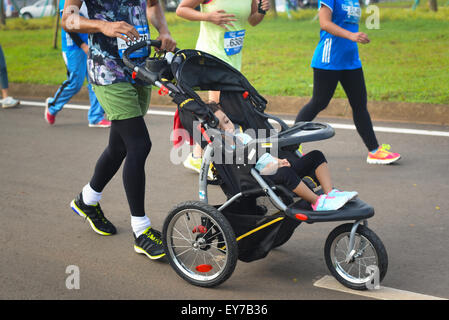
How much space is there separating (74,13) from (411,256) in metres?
2.64

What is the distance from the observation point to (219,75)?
4559 mm

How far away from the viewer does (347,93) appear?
6547 mm

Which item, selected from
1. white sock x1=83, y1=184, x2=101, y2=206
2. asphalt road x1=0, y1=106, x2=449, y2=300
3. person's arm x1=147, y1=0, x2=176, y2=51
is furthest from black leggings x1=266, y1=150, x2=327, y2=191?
white sock x1=83, y1=184, x2=101, y2=206

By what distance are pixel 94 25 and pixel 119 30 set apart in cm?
19

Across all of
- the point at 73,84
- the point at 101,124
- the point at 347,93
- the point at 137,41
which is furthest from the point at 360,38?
the point at 73,84

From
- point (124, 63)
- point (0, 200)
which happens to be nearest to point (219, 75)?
point (124, 63)

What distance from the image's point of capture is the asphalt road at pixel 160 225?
13.4 feet

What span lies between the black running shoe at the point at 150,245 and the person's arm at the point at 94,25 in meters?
1.29

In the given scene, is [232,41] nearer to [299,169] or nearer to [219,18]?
[219,18]

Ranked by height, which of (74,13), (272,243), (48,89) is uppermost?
(74,13)

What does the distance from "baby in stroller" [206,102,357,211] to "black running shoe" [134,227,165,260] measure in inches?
34.4

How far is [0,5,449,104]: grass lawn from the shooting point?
9.88 m

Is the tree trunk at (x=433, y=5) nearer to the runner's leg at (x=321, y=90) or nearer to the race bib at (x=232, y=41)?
the runner's leg at (x=321, y=90)
